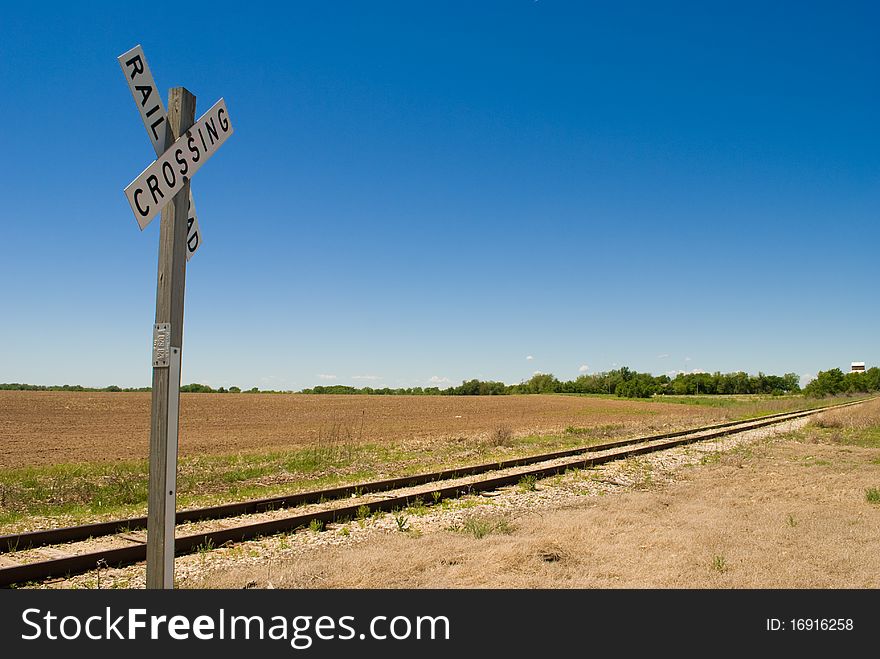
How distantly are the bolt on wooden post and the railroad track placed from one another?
3841 millimetres

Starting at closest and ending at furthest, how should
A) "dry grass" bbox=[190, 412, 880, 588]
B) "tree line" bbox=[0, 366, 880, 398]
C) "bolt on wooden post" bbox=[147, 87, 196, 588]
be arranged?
1. "bolt on wooden post" bbox=[147, 87, 196, 588]
2. "dry grass" bbox=[190, 412, 880, 588]
3. "tree line" bbox=[0, 366, 880, 398]

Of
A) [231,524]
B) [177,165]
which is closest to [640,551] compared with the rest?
[231,524]

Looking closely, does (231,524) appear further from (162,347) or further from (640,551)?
(162,347)

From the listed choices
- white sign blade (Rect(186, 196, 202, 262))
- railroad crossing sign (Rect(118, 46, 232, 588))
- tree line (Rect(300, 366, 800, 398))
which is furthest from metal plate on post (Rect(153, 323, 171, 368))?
tree line (Rect(300, 366, 800, 398))

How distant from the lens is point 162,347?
399 centimetres

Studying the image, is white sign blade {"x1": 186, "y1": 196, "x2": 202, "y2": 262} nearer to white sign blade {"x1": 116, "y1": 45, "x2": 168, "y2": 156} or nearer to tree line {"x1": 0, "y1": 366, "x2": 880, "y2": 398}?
white sign blade {"x1": 116, "y1": 45, "x2": 168, "y2": 156}

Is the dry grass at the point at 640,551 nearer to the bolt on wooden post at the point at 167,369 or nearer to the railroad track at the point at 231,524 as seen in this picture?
the railroad track at the point at 231,524

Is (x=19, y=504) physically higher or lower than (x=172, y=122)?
lower

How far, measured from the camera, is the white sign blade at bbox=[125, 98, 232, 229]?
3648 millimetres
